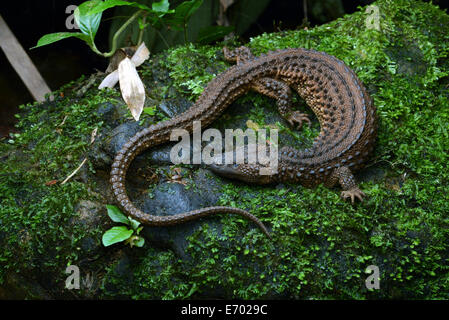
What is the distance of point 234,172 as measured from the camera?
15.2 feet

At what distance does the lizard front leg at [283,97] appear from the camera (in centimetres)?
523

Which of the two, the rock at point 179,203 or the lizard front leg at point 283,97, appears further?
the lizard front leg at point 283,97

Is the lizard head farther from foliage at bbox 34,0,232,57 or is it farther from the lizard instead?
foliage at bbox 34,0,232,57

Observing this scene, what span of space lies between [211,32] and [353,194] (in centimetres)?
307

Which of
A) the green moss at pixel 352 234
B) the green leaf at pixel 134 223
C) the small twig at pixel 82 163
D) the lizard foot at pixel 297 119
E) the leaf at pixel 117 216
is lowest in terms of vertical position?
the green moss at pixel 352 234

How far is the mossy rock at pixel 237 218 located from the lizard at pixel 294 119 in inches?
6.6

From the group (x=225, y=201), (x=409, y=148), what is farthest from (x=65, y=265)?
(x=409, y=148)

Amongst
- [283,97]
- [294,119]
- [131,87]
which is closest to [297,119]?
[294,119]

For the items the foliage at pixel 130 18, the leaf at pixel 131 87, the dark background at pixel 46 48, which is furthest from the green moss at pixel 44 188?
the dark background at pixel 46 48

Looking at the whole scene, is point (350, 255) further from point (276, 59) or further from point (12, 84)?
point (12, 84)

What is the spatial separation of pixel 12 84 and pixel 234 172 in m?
4.22

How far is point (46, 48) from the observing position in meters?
6.68

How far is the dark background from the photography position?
6379 millimetres

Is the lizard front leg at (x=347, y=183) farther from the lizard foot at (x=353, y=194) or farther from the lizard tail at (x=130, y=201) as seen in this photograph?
the lizard tail at (x=130, y=201)
